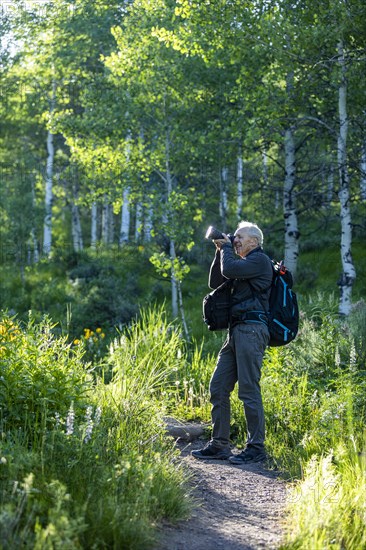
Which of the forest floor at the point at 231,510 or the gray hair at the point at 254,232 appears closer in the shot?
the forest floor at the point at 231,510

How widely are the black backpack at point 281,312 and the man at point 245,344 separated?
0.32ft

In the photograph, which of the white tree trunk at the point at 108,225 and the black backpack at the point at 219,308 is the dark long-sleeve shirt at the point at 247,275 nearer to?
the black backpack at the point at 219,308

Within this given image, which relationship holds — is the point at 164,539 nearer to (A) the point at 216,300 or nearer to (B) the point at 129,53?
(A) the point at 216,300

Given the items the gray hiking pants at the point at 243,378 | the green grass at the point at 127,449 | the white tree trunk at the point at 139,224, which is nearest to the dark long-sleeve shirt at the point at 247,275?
the gray hiking pants at the point at 243,378

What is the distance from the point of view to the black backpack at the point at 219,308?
6.44 meters

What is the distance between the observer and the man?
6.27m

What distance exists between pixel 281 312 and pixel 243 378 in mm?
673

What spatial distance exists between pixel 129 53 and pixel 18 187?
8.19 meters

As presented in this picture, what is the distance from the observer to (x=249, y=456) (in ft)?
21.0

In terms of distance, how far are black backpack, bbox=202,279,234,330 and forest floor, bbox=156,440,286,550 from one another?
1.23 metres

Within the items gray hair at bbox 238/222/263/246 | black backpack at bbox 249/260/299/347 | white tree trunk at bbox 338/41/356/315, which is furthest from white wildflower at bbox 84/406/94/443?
white tree trunk at bbox 338/41/356/315

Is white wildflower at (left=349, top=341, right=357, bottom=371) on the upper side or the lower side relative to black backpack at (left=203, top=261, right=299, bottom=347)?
lower

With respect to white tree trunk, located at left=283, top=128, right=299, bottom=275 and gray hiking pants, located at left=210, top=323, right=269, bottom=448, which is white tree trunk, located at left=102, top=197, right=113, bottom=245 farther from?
gray hiking pants, located at left=210, top=323, right=269, bottom=448

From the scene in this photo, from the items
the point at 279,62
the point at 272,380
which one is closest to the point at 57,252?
the point at 279,62
